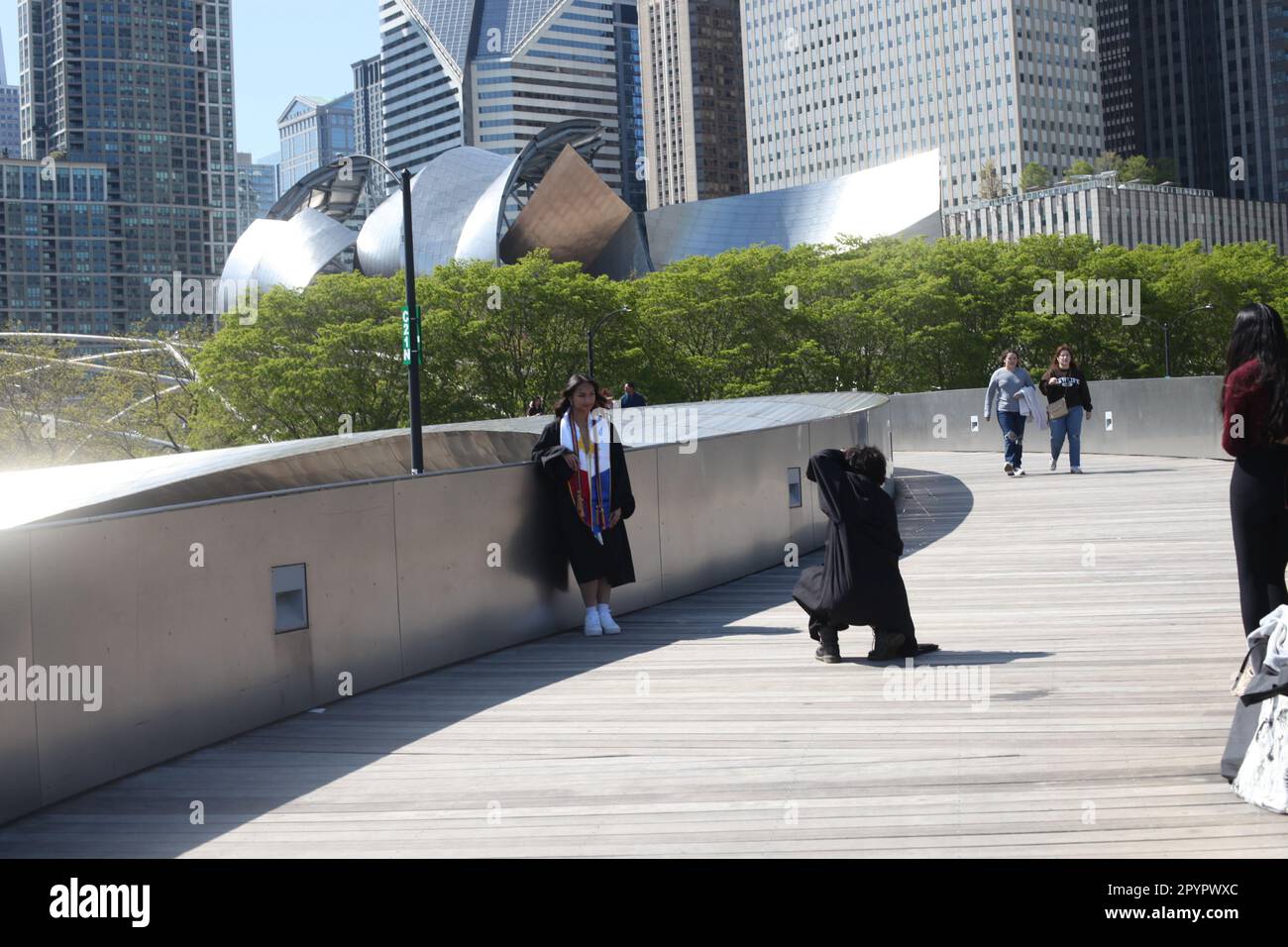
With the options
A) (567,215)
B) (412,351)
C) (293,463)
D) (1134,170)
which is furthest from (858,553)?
(1134,170)

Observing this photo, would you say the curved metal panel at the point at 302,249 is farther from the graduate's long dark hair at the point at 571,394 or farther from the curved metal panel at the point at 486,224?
the graduate's long dark hair at the point at 571,394

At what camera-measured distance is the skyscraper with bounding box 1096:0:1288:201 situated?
503ft

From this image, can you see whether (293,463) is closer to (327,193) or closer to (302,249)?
(302,249)

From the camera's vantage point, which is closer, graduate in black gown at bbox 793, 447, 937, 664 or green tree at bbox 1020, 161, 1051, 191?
graduate in black gown at bbox 793, 447, 937, 664

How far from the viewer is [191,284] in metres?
178

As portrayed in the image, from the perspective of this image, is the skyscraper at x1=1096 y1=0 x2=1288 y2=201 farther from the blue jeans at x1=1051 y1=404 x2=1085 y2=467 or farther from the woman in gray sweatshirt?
the woman in gray sweatshirt

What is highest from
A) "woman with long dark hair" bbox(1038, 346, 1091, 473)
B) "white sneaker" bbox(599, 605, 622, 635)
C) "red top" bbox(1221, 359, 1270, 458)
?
"woman with long dark hair" bbox(1038, 346, 1091, 473)

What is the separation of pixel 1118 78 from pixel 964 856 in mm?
178551

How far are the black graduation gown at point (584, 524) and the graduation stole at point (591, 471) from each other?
0.04 m

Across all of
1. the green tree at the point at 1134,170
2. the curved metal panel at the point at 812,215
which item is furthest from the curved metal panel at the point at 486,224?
the green tree at the point at 1134,170

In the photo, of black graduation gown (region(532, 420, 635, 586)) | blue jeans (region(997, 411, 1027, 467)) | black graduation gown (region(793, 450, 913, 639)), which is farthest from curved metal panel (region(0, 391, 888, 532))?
black graduation gown (region(793, 450, 913, 639))

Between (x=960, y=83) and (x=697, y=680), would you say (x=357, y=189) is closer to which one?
(x=960, y=83)

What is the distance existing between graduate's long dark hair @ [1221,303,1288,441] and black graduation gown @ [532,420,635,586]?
4169mm

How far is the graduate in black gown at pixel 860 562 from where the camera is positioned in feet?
25.3
